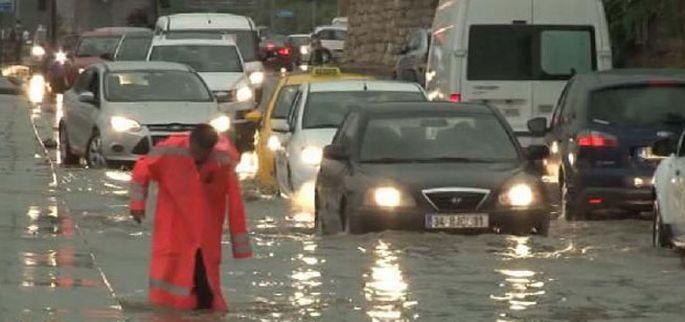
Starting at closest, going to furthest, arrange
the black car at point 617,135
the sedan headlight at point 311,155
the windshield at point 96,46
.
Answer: the black car at point 617,135, the sedan headlight at point 311,155, the windshield at point 96,46

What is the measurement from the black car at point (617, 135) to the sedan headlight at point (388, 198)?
349cm

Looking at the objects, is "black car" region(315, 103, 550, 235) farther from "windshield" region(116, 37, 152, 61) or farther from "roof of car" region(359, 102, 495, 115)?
"windshield" region(116, 37, 152, 61)

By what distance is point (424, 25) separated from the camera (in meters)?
56.6

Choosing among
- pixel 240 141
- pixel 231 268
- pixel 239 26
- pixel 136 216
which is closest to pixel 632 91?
pixel 231 268

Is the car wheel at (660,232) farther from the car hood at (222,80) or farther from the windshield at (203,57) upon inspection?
the windshield at (203,57)

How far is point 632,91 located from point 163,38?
667 inches

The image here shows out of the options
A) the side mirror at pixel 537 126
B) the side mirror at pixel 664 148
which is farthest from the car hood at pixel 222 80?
the side mirror at pixel 664 148

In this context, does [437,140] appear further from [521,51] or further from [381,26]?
[381,26]

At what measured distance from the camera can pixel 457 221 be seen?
656 inches

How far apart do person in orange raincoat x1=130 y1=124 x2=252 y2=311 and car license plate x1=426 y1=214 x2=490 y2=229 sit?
4.48m

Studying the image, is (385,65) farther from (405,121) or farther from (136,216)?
(136,216)

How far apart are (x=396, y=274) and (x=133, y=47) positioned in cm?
2645

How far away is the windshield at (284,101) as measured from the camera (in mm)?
25609

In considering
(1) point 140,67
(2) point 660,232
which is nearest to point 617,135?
(2) point 660,232
